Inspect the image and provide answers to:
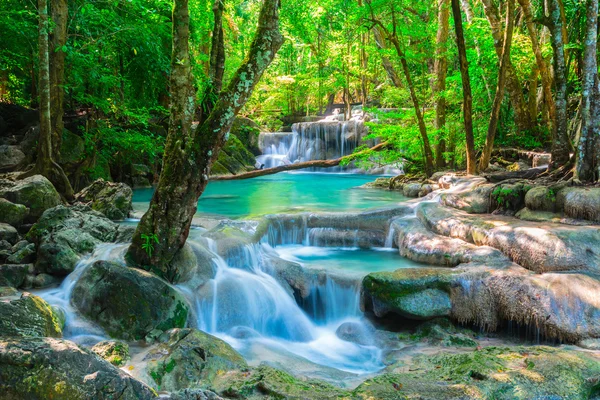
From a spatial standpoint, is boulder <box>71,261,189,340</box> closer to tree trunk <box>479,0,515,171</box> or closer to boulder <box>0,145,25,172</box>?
boulder <box>0,145,25,172</box>

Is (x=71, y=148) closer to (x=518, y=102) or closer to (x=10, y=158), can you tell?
(x=10, y=158)

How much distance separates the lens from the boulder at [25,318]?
260 centimetres

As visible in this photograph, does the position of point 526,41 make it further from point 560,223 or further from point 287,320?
point 287,320

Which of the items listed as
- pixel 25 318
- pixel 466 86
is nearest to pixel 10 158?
pixel 25 318

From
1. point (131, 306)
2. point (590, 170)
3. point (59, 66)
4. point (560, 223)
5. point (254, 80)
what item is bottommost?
point (131, 306)

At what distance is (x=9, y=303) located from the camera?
272 centimetres

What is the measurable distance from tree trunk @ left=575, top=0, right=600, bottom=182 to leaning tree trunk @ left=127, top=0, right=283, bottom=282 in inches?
217

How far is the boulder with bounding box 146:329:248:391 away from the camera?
3.90 metres

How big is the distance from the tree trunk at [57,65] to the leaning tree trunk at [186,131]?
5157 mm

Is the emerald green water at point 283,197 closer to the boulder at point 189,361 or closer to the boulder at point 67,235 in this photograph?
the boulder at point 67,235

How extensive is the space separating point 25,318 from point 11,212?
497cm

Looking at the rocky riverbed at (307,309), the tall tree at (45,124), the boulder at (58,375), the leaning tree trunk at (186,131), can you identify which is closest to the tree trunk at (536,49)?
the rocky riverbed at (307,309)

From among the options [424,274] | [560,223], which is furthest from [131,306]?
[560,223]

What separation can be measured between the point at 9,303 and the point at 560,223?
A: 7.29m
